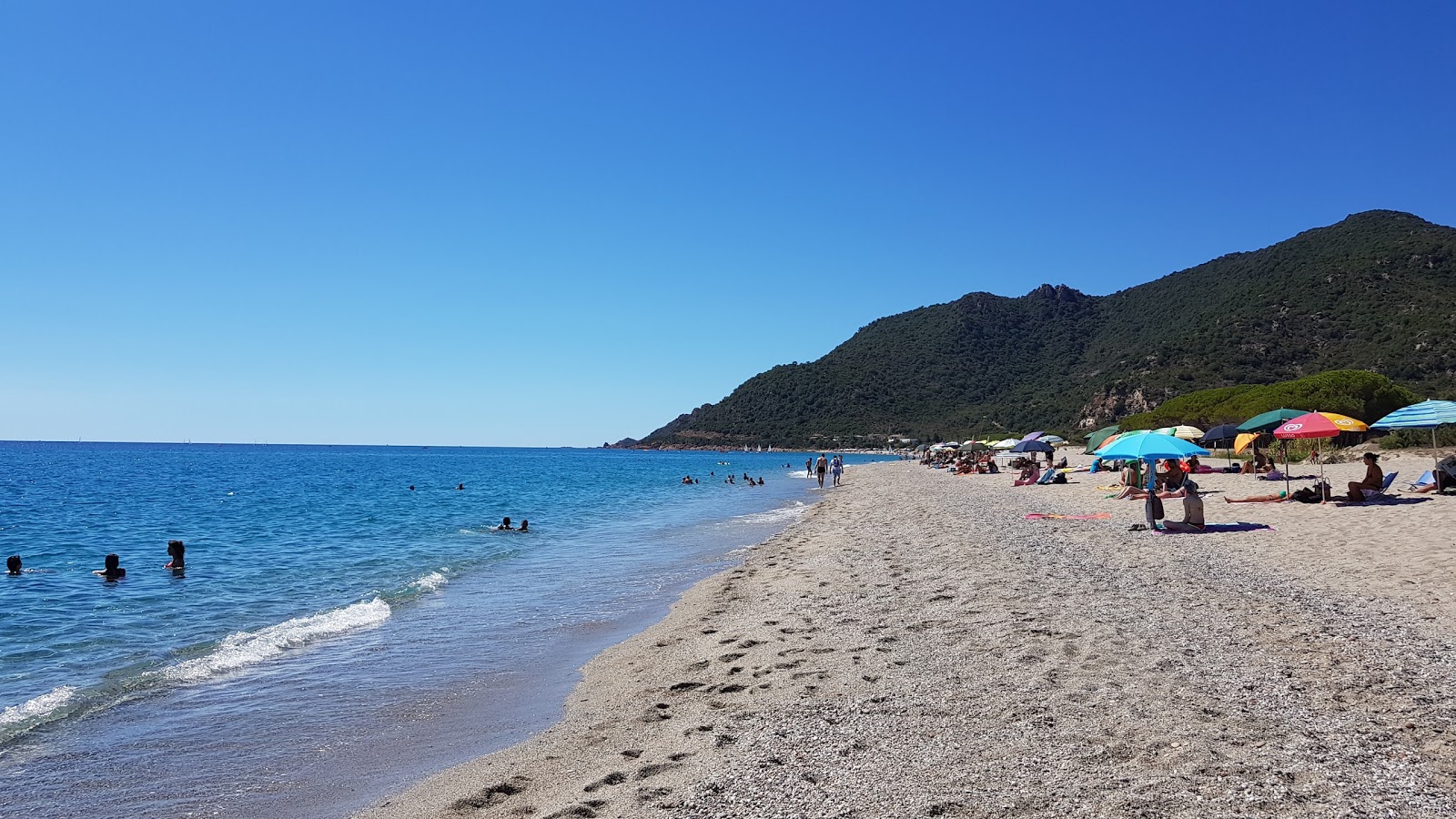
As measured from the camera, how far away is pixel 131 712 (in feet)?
23.9

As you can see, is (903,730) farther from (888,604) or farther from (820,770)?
(888,604)

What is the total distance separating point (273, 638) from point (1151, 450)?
14.8 metres

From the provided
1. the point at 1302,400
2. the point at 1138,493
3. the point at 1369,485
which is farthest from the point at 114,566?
the point at 1302,400

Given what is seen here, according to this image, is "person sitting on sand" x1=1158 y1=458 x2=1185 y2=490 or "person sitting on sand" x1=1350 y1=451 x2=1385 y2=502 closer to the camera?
"person sitting on sand" x1=1350 y1=451 x2=1385 y2=502

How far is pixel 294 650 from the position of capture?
9656mm

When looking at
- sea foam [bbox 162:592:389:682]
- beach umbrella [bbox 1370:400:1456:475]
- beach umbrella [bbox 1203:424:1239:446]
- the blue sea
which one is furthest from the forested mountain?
sea foam [bbox 162:592:389:682]

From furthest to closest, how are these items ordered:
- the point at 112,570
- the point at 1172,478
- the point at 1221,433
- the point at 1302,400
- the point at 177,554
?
the point at 1302,400
the point at 1221,433
the point at 1172,478
the point at 177,554
the point at 112,570

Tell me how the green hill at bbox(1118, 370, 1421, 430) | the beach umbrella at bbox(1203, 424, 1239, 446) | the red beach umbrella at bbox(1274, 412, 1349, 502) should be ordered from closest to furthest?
the red beach umbrella at bbox(1274, 412, 1349, 502)
the beach umbrella at bbox(1203, 424, 1239, 446)
the green hill at bbox(1118, 370, 1421, 430)

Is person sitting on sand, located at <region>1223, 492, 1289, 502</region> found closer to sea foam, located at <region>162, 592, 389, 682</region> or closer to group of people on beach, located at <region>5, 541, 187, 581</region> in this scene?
sea foam, located at <region>162, 592, 389, 682</region>

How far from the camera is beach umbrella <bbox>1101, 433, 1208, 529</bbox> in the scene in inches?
584

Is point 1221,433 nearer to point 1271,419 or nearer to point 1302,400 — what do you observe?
point 1271,419

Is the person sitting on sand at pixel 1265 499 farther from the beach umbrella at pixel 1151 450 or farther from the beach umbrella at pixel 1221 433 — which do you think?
the beach umbrella at pixel 1221 433

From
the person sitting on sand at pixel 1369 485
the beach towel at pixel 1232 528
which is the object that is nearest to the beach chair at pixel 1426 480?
the person sitting on sand at pixel 1369 485

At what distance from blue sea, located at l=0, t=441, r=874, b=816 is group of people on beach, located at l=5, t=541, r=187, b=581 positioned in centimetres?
20
